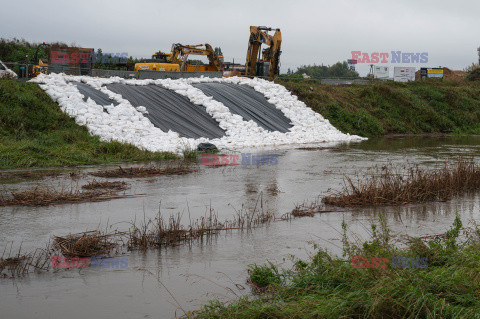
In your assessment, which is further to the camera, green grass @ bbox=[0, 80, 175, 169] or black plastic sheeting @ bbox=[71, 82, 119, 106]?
black plastic sheeting @ bbox=[71, 82, 119, 106]

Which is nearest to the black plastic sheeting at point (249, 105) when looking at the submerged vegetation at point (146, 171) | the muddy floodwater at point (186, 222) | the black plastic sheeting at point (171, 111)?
the black plastic sheeting at point (171, 111)

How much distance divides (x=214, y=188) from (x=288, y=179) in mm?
2076

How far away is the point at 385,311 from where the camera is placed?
12.1 ft

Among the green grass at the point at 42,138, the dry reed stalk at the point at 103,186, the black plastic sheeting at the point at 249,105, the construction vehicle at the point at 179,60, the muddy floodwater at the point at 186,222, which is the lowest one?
the muddy floodwater at the point at 186,222

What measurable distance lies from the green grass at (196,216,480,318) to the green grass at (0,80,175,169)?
9.26 metres

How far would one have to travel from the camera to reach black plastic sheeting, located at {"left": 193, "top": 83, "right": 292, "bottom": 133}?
70.8 ft

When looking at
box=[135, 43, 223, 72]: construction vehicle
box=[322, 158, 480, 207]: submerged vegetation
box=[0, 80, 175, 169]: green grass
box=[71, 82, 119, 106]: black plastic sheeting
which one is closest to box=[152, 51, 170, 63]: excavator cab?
box=[135, 43, 223, 72]: construction vehicle

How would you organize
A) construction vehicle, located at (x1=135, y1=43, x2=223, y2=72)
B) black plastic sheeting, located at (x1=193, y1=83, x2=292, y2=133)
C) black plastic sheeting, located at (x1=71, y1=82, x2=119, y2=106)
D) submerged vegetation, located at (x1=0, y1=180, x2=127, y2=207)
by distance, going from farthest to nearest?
construction vehicle, located at (x1=135, y1=43, x2=223, y2=72)
black plastic sheeting, located at (x1=193, y1=83, x2=292, y2=133)
black plastic sheeting, located at (x1=71, y1=82, x2=119, y2=106)
submerged vegetation, located at (x1=0, y1=180, x2=127, y2=207)

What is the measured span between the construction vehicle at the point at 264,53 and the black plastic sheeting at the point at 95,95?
13.1 metres

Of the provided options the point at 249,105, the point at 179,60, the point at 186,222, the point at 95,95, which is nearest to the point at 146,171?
the point at 186,222

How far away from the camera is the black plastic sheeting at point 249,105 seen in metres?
21.6

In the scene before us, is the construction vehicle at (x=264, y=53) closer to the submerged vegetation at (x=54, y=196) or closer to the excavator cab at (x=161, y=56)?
the excavator cab at (x=161, y=56)

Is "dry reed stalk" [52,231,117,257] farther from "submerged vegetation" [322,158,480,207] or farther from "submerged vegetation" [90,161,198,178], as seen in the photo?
"submerged vegetation" [90,161,198,178]

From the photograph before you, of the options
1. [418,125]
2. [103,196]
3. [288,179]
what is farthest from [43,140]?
[418,125]
